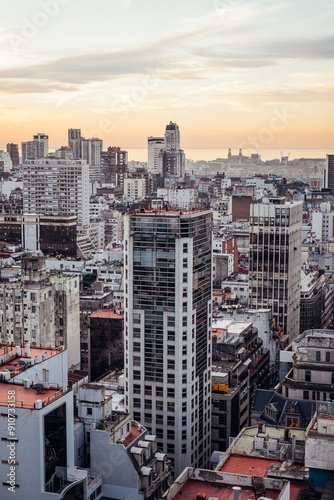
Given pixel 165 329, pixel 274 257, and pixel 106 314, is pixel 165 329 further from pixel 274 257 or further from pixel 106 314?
pixel 274 257

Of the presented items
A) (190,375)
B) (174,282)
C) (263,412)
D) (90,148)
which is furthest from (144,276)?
(90,148)

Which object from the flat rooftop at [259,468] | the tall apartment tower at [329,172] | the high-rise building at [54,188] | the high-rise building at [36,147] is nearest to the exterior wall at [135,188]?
the high-rise building at [36,147]

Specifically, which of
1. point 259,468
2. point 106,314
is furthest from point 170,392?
point 106,314

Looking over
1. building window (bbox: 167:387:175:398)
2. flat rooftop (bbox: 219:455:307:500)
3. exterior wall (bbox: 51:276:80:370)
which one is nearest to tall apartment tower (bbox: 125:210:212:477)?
building window (bbox: 167:387:175:398)

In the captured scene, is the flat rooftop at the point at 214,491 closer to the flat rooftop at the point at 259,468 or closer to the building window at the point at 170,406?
the flat rooftop at the point at 259,468

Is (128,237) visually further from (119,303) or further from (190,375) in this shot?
(119,303)

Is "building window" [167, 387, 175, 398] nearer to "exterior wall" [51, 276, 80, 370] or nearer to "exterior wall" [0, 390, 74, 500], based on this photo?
"exterior wall" [51, 276, 80, 370]
